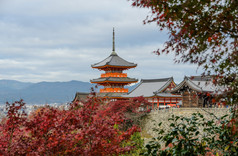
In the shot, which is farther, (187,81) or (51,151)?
(187,81)

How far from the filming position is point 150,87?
1208 inches

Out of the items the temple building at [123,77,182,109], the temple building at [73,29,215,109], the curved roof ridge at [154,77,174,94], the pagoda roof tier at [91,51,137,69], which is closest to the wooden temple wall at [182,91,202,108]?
the temple building at [73,29,215,109]

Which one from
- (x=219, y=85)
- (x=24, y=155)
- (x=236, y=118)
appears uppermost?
(x=219, y=85)

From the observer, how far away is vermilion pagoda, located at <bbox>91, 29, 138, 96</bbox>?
3375 centimetres

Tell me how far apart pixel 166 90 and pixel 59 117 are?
2469cm

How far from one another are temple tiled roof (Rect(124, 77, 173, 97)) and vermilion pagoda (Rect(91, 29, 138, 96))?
8.24ft

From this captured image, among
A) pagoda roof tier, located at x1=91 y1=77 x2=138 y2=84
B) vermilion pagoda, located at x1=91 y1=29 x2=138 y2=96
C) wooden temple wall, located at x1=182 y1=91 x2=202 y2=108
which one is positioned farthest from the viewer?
vermilion pagoda, located at x1=91 y1=29 x2=138 y2=96

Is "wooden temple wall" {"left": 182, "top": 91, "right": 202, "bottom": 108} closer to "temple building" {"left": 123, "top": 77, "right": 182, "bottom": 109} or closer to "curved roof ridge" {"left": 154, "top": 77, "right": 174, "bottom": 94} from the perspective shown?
"temple building" {"left": 123, "top": 77, "right": 182, "bottom": 109}

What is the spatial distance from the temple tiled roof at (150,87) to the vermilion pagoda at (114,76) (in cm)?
251

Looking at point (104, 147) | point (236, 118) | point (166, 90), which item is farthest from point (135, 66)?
point (236, 118)

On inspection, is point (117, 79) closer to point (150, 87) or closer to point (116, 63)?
point (116, 63)

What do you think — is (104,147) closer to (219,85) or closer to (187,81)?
(219,85)

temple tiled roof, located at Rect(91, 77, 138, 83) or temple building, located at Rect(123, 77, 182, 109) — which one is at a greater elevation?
temple tiled roof, located at Rect(91, 77, 138, 83)

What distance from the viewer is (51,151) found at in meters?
5.31
